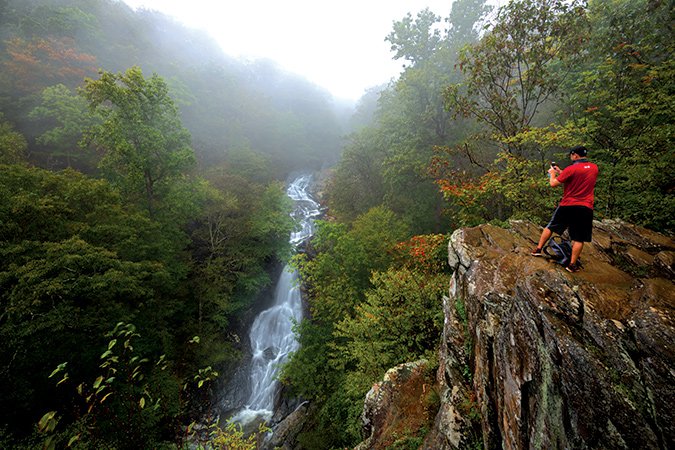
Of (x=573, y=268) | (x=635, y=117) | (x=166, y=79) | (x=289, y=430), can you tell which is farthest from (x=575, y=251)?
(x=166, y=79)

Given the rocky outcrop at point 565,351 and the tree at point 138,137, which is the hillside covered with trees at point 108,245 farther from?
the rocky outcrop at point 565,351

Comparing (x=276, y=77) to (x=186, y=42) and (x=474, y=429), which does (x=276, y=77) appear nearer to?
(x=186, y=42)

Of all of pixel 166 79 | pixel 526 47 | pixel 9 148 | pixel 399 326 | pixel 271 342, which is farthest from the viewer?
pixel 166 79

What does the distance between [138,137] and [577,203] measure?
1791 centimetres

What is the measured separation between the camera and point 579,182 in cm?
464

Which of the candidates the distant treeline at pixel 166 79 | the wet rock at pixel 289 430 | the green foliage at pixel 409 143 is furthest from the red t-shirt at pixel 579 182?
the distant treeline at pixel 166 79

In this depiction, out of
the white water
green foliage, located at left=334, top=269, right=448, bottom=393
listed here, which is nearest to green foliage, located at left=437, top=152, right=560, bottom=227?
green foliage, located at left=334, top=269, right=448, bottom=393

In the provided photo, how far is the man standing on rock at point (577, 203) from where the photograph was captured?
14.9 ft

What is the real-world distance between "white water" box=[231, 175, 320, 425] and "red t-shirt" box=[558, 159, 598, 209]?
12.9 m

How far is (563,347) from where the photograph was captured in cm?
346

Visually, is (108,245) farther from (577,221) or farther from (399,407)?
(577,221)

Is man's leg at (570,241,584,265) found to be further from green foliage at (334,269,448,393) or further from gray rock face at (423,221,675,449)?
green foliage at (334,269,448,393)

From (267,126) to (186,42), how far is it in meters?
28.1

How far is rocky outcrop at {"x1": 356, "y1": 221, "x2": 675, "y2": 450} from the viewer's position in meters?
3.01
